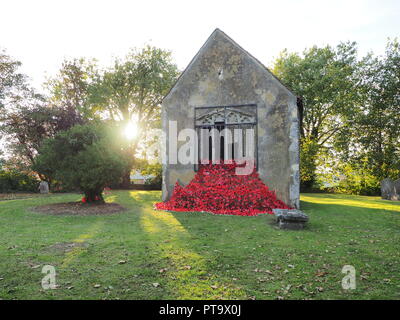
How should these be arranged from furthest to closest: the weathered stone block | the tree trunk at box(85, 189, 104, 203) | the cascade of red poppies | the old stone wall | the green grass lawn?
1. the weathered stone block
2. the tree trunk at box(85, 189, 104, 203)
3. the old stone wall
4. the cascade of red poppies
5. the green grass lawn

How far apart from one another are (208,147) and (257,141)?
2.54 metres

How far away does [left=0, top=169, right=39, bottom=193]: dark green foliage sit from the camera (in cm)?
2218

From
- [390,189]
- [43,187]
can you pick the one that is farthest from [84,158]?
[390,189]

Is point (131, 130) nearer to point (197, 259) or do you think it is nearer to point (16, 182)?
point (16, 182)

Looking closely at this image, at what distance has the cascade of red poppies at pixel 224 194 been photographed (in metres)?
12.3

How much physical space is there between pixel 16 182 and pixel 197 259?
2330 cm

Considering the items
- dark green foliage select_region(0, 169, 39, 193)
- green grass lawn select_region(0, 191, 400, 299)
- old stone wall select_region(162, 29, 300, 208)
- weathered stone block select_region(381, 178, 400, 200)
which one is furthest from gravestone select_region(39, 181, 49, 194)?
weathered stone block select_region(381, 178, 400, 200)

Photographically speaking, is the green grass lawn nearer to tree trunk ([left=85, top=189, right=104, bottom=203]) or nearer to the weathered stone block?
tree trunk ([left=85, top=189, right=104, bottom=203])

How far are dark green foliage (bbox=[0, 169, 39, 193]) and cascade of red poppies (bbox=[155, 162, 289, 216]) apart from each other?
52.1ft

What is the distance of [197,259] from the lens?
566cm

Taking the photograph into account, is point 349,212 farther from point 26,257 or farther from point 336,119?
point 336,119

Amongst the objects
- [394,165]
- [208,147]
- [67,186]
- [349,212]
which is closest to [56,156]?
[67,186]

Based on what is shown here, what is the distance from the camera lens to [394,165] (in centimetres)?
2392
